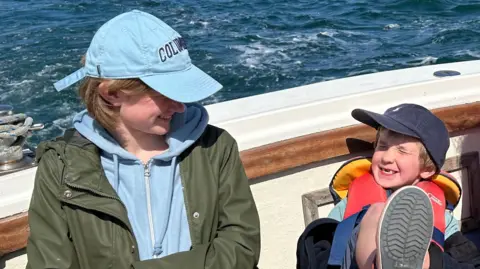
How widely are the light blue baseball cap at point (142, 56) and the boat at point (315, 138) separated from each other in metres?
0.47

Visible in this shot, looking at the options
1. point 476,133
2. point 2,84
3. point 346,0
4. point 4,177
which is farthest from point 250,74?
point 4,177

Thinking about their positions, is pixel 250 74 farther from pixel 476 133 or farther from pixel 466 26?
pixel 476 133

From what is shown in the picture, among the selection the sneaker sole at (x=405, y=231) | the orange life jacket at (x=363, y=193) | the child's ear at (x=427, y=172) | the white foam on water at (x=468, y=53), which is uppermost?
the sneaker sole at (x=405, y=231)

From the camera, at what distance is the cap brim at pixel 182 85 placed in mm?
1441

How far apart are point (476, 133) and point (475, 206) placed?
0.23 metres

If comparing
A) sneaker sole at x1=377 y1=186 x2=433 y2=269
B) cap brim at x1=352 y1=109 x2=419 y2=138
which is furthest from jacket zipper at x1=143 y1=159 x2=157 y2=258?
cap brim at x1=352 y1=109 x2=419 y2=138

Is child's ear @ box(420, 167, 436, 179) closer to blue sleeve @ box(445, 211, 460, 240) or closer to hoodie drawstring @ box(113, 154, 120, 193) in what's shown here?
blue sleeve @ box(445, 211, 460, 240)

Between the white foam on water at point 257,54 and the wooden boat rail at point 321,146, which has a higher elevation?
the wooden boat rail at point 321,146

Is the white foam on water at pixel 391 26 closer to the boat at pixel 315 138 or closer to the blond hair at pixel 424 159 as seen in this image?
the boat at pixel 315 138

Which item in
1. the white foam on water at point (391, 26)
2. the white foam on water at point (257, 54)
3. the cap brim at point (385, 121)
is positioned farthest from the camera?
the white foam on water at point (391, 26)

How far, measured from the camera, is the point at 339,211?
1.93 m

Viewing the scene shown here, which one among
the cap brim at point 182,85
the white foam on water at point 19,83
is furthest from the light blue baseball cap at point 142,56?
the white foam on water at point 19,83

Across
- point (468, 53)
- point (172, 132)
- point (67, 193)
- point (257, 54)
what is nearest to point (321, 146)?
point (172, 132)

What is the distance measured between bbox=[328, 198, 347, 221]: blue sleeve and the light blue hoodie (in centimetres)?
51
